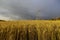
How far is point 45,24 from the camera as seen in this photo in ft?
2.00

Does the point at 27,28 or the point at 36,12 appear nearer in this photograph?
the point at 27,28

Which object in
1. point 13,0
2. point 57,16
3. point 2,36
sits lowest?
point 2,36

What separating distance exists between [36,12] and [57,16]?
0.14m

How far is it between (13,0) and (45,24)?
1.46ft

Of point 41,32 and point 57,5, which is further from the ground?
point 57,5

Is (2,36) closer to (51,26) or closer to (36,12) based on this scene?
(51,26)

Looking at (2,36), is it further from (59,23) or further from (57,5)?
(57,5)

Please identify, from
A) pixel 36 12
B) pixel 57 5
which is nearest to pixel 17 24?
pixel 36 12

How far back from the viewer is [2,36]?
1.93 ft

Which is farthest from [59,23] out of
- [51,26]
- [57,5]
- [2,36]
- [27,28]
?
[57,5]

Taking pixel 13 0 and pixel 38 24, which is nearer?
pixel 38 24

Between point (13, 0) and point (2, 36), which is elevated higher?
point (13, 0)

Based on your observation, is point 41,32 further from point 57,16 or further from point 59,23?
point 57,16

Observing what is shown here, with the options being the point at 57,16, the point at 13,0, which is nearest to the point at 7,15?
the point at 13,0
